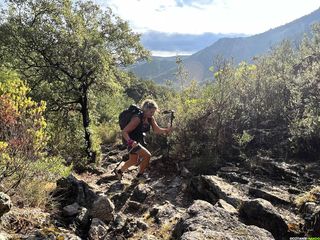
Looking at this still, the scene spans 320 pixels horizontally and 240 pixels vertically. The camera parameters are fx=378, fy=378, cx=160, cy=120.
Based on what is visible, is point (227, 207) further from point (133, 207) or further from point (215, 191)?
point (133, 207)

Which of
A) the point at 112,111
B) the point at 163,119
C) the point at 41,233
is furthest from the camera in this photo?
the point at 112,111

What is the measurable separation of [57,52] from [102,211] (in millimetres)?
9292

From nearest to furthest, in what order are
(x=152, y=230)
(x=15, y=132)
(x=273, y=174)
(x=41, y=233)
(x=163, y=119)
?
(x=41, y=233) < (x=15, y=132) < (x=152, y=230) < (x=273, y=174) < (x=163, y=119)

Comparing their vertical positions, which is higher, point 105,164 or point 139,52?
point 139,52

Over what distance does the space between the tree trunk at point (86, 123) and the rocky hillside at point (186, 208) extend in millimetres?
4625

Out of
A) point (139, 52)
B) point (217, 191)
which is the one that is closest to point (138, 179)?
point (217, 191)

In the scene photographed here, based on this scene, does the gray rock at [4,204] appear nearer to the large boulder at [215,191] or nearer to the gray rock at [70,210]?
the gray rock at [70,210]

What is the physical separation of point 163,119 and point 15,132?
25.9 ft

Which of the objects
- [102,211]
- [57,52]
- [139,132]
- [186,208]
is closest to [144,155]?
[139,132]

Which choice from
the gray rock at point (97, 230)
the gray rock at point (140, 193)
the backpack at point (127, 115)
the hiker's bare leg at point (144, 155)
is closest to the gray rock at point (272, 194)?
the gray rock at point (140, 193)

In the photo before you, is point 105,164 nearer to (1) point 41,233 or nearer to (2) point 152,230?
(2) point 152,230

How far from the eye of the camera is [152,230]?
7.16 m

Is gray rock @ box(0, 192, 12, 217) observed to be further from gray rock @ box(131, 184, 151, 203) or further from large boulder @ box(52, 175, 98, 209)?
gray rock @ box(131, 184, 151, 203)

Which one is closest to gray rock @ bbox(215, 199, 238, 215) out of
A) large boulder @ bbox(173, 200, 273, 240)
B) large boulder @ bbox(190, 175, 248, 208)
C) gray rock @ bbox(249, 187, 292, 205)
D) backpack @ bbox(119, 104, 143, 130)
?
large boulder @ bbox(190, 175, 248, 208)
